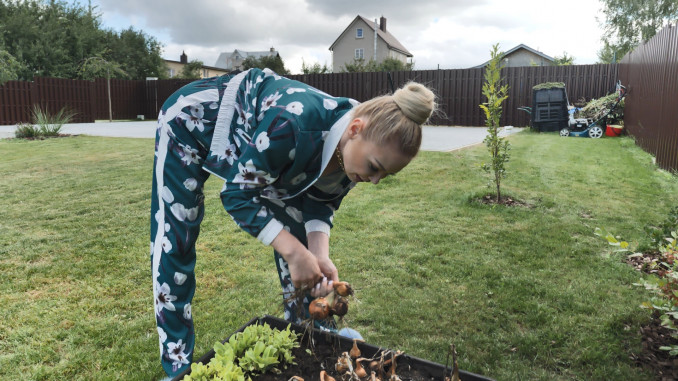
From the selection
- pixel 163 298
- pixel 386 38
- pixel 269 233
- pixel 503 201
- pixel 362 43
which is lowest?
pixel 503 201

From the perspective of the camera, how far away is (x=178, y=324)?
5.57 feet

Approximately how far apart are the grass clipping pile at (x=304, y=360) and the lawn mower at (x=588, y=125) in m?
11.8

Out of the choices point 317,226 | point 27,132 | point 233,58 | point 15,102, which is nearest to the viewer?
point 317,226

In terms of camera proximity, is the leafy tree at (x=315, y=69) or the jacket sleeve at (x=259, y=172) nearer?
the jacket sleeve at (x=259, y=172)

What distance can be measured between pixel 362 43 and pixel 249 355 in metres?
43.4

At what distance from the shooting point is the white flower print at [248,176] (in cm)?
131

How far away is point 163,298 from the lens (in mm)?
1660

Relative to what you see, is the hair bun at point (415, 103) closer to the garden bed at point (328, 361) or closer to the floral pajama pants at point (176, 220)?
the floral pajama pants at point (176, 220)

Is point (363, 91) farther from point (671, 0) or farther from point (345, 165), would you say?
point (671, 0)

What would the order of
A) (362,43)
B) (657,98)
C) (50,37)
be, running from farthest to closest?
(362,43), (50,37), (657,98)

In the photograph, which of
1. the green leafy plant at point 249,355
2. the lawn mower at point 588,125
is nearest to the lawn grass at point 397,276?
the green leafy plant at point 249,355

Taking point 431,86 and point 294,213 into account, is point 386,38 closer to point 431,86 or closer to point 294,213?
point 431,86

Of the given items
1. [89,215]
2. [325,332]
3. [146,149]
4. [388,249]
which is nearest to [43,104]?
[146,149]

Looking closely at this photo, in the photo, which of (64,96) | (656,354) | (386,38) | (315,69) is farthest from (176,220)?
(386,38)
